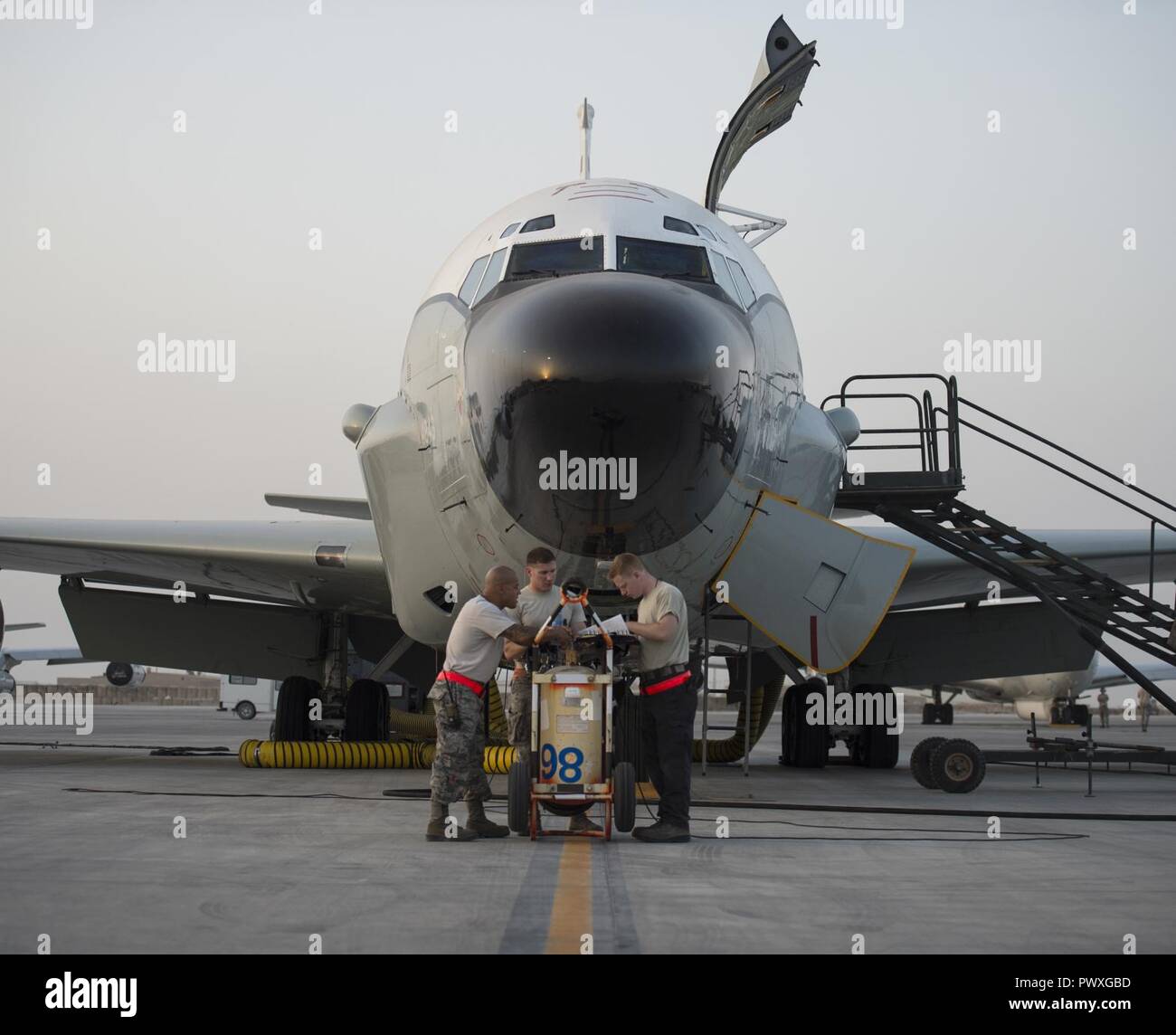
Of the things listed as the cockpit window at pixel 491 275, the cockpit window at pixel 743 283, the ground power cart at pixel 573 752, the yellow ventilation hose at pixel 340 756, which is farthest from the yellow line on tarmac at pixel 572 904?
the yellow ventilation hose at pixel 340 756

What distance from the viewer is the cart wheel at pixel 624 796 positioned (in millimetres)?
8438

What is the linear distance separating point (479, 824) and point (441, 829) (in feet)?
1.10

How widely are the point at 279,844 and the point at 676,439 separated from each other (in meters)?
3.60

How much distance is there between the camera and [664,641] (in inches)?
338

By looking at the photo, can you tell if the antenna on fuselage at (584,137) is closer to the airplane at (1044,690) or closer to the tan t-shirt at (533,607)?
the tan t-shirt at (533,607)

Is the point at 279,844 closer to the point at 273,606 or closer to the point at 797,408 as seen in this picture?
the point at 797,408

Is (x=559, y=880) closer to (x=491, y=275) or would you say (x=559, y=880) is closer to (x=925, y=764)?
(x=491, y=275)

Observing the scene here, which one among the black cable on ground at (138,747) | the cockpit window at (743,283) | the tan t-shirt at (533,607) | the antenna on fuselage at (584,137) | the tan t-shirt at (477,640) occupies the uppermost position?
the antenna on fuselage at (584,137)

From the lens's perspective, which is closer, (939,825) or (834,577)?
(939,825)

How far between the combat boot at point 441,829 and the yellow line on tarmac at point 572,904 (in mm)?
634

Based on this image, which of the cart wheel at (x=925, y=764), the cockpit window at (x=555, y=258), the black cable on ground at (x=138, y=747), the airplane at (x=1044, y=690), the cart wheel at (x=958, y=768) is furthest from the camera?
the airplane at (x=1044, y=690)

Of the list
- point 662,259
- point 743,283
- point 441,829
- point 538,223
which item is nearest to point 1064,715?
point 743,283
